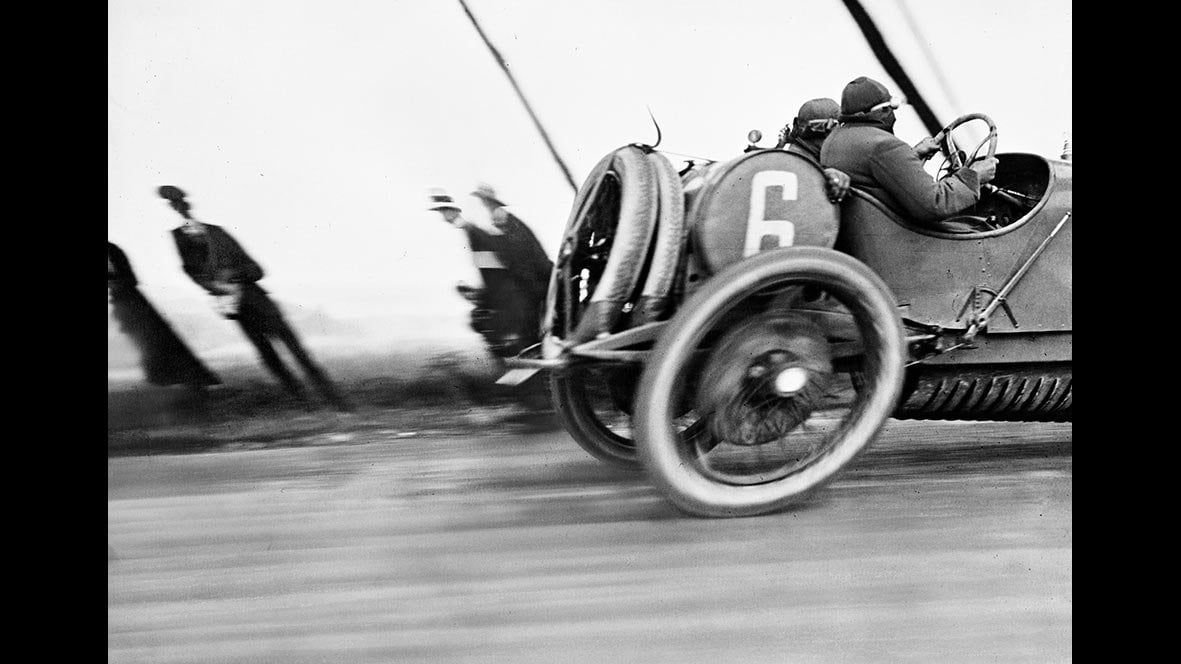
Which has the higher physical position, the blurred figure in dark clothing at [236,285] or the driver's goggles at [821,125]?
the driver's goggles at [821,125]

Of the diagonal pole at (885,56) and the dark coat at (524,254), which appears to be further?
the diagonal pole at (885,56)

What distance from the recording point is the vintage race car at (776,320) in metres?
2.65

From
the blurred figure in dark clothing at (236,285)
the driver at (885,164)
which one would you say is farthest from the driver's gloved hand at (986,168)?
the blurred figure in dark clothing at (236,285)

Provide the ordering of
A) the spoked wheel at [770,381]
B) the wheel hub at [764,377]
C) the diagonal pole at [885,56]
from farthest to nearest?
the diagonal pole at [885,56] → the wheel hub at [764,377] → the spoked wheel at [770,381]

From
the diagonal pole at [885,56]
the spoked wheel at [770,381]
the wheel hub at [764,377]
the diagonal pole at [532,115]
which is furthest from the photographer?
the diagonal pole at [885,56]

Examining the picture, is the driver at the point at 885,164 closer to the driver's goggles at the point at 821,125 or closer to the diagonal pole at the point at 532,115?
the driver's goggles at the point at 821,125

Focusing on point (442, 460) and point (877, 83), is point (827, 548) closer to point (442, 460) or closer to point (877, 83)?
point (442, 460)

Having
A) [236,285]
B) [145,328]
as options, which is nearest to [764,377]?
[236,285]

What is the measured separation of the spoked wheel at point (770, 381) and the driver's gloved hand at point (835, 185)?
184mm

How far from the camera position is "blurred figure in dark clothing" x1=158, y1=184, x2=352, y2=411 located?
2.79 metres

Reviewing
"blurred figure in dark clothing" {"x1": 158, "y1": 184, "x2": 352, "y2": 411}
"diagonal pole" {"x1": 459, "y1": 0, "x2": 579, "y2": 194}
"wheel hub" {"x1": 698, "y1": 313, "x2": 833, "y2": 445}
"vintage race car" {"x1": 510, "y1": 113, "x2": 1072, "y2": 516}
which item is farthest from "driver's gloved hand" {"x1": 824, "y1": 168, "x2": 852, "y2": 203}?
"blurred figure in dark clothing" {"x1": 158, "y1": 184, "x2": 352, "y2": 411}

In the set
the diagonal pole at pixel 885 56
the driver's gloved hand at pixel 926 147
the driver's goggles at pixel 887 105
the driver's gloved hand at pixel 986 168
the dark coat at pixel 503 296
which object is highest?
the diagonal pole at pixel 885 56

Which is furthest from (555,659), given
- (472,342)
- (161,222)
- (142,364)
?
(161,222)

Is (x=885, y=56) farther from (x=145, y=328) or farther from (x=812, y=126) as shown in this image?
(x=145, y=328)
